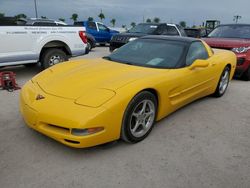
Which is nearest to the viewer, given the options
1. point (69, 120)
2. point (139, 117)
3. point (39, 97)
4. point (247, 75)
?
point (69, 120)

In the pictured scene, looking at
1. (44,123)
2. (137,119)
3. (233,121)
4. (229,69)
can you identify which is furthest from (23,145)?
(229,69)

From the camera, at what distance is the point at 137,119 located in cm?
319

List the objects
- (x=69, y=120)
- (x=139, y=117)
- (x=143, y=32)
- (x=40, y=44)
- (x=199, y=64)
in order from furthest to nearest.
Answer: (x=143, y=32) → (x=40, y=44) → (x=199, y=64) → (x=139, y=117) → (x=69, y=120)

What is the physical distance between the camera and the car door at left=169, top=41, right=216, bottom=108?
12.2ft

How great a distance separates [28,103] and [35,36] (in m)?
4.14

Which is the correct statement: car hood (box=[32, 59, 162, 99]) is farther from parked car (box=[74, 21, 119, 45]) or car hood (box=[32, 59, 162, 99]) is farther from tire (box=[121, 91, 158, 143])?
parked car (box=[74, 21, 119, 45])

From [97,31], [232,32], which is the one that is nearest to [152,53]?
[232,32]

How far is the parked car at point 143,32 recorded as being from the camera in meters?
10.5

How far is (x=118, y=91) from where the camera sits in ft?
9.43

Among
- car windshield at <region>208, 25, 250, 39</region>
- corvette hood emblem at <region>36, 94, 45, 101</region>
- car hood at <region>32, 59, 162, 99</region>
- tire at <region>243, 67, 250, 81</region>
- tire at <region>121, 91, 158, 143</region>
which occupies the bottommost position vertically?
tire at <region>243, 67, 250, 81</region>

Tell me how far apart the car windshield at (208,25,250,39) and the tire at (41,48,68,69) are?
4.85m

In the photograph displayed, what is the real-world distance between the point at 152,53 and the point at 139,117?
132 cm

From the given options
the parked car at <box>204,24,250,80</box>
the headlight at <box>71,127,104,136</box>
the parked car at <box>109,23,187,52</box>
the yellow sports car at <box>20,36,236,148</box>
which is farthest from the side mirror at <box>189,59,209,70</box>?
the parked car at <box>109,23,187,52</box>

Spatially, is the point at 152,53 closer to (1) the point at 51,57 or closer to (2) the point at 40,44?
(2) the point at 40,44
